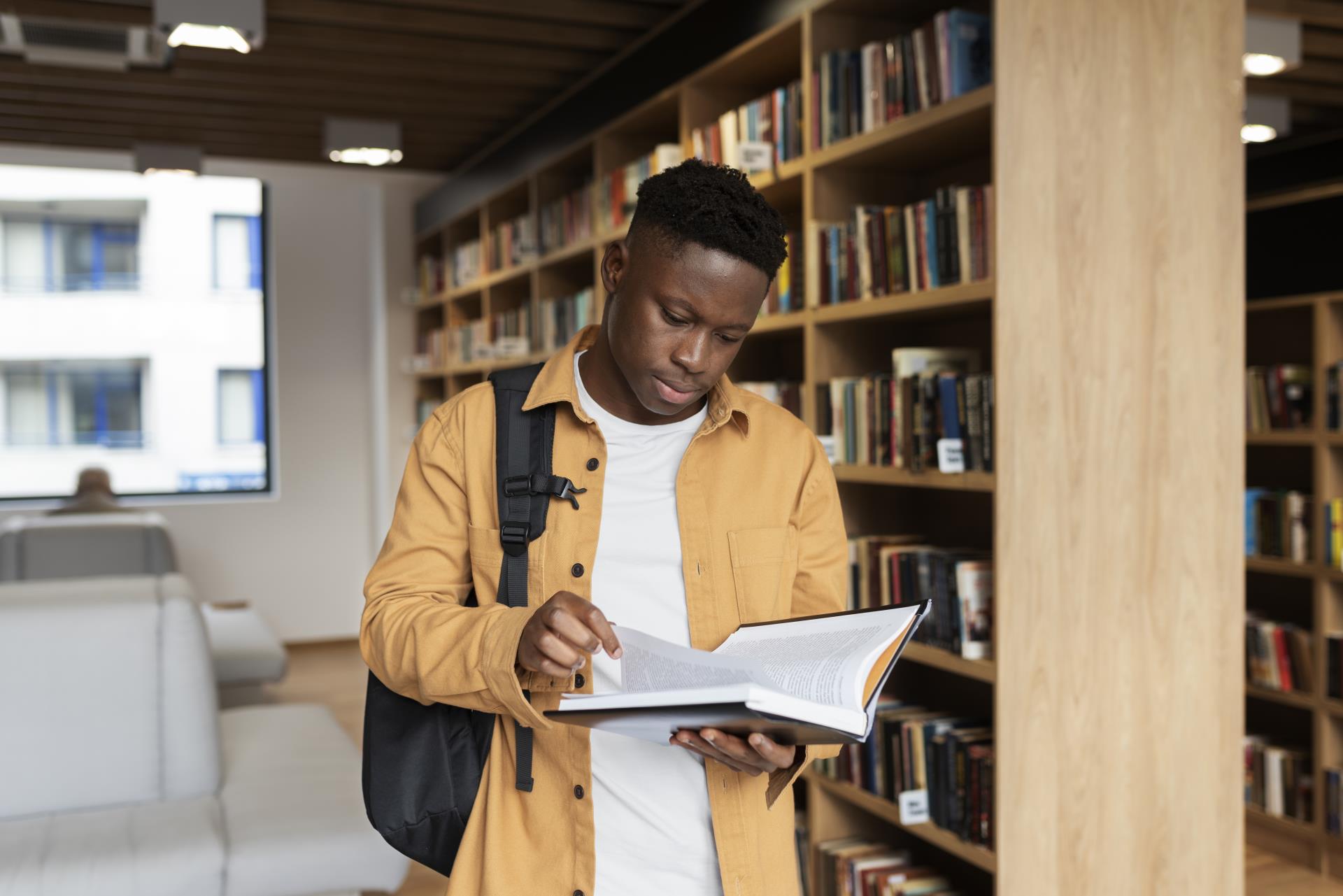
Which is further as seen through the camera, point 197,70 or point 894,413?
point 197,70

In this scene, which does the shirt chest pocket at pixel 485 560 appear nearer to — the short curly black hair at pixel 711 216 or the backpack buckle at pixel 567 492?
the backpack buckle at pixel 567 492

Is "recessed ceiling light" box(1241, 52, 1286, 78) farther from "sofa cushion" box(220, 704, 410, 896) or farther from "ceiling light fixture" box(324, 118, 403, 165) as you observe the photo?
"ceiling light fixture" box(324, 118, 403, 165)

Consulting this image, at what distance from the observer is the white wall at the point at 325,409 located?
22.3 ft

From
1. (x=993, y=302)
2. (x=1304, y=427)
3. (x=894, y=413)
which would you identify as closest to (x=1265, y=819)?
(x=1304, y=427)

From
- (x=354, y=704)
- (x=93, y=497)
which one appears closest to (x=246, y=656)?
(x=354, y=704)

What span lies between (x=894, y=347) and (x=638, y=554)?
207 centimetres

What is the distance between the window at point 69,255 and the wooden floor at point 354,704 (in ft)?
8.09

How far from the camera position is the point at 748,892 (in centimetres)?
117

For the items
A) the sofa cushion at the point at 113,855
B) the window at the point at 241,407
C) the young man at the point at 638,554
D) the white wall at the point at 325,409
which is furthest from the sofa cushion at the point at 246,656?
the young man at the point at 638,554

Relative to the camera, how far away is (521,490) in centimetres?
121

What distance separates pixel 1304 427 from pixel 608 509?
3479 mm

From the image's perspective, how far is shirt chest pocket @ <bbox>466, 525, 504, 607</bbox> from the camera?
1.21 metres

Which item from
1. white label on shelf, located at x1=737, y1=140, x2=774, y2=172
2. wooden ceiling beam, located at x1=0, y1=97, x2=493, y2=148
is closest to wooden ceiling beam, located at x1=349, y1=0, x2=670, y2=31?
white label on shelf, located at x1=737, y1=140, x2=774, y2=172

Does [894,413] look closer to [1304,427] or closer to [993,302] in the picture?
[993,302]
